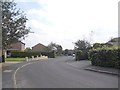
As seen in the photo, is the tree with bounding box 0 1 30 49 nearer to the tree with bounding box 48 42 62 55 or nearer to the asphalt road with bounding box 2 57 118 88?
the asphalt road with bounding box 2 57 118 88

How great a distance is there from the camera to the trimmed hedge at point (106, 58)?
28.1m

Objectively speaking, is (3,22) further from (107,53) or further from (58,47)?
(58,47)

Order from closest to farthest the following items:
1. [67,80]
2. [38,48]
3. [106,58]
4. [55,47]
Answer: [67,80] < [106,58] < [55,47] < [38,48]

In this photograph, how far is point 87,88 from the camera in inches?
600

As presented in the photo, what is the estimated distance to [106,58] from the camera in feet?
103

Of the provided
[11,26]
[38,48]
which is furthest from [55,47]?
[11,26]

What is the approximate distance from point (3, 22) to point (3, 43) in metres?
3.08

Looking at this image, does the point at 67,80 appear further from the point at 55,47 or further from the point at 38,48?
the point at 38,48

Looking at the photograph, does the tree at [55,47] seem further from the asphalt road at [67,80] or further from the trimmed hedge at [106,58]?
the asphalt road at [67,80]

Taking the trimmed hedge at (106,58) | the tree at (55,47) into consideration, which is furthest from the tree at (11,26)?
the tree at (55,47)

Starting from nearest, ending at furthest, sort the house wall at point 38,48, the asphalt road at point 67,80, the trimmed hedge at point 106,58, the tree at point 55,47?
the asphalt road at point 67,80, the trimmed hedge at point 106,58, the tree at point 55,47, the house wall at point 38,48

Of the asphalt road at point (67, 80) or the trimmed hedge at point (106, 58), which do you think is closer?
the asphalt road at point (67, 80)

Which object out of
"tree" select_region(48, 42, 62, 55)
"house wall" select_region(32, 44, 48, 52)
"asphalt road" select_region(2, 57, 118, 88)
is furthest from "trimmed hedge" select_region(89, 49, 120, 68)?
"house wall" select_region(32, 44, 48, 52)

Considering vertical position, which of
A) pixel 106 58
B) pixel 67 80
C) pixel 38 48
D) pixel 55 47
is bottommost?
pixel 67 80
